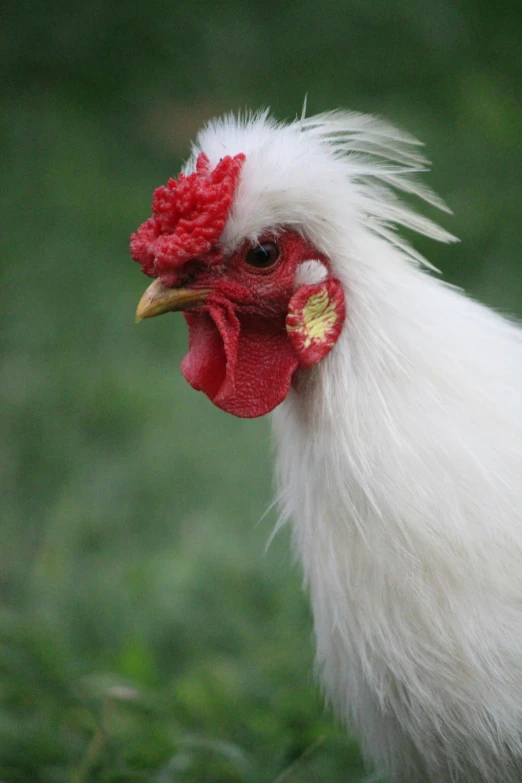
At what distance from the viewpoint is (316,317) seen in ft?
7.41

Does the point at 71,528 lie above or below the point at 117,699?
above

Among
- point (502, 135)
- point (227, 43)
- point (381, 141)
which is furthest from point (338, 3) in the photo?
point (381, 141)

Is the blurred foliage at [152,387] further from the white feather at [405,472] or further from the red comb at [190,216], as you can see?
the red comb at [190,216]

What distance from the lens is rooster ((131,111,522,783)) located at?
2.16m

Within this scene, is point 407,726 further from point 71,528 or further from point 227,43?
point 227,43

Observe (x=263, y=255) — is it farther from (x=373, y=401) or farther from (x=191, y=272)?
(x=373, y=401)

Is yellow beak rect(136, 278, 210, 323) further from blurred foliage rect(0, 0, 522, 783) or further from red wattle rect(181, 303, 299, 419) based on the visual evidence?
blurred foliage rect(0, 0, 522, 783)

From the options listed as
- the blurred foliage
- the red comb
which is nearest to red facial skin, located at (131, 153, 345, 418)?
the red comb

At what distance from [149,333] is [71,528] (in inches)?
61.4

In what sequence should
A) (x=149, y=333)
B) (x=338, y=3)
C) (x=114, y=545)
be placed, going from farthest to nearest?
(x=338, y=3) < (x=149, y=333) < (x=114, y=545)

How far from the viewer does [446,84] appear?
6.79 m

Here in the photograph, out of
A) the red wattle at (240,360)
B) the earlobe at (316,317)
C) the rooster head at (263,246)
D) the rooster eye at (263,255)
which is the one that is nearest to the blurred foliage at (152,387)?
the red wattle at (240,360)

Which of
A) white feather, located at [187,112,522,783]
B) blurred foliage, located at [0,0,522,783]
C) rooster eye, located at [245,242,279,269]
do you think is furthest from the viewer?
blurred foliage, located at [0,0,522,783]

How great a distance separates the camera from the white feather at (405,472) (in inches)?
85.1
